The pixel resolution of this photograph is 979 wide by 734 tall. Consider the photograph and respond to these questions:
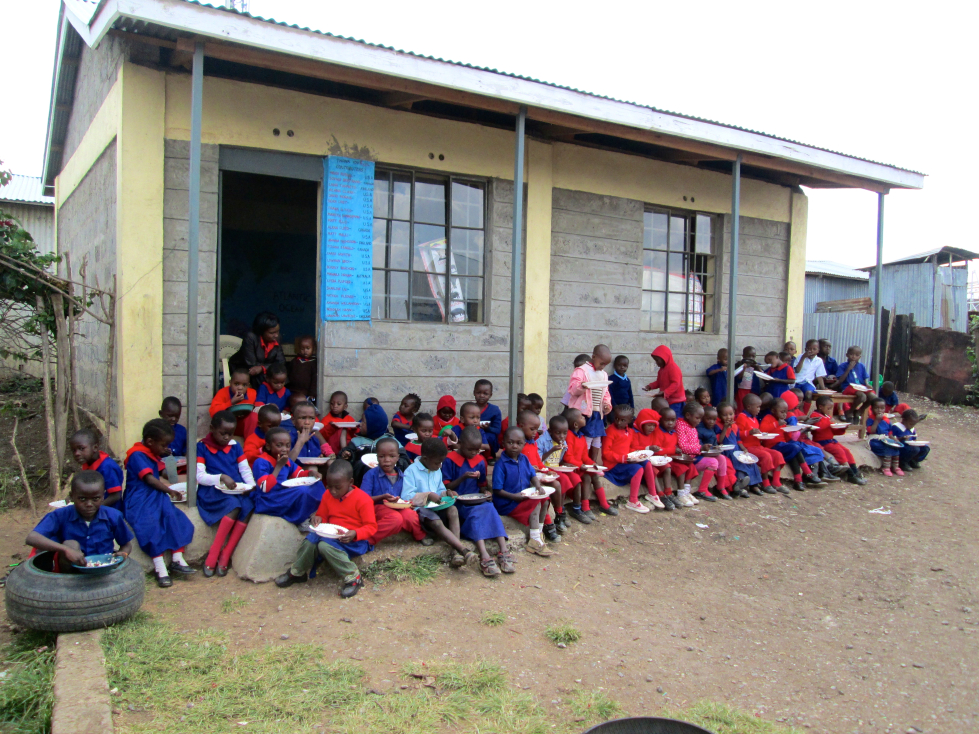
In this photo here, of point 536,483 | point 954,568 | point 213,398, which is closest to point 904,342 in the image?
point 954,568

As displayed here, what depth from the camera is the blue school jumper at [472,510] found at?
16.3 ft

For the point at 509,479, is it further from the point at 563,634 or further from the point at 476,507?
the point at 563,634

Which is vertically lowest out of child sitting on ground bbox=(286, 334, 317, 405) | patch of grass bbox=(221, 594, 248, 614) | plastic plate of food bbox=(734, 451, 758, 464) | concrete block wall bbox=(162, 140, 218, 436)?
patch of grass bbox=(221, 594, 248, 614)

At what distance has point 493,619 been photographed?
164 inches

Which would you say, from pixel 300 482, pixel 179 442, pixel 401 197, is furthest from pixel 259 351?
pixel 300 482

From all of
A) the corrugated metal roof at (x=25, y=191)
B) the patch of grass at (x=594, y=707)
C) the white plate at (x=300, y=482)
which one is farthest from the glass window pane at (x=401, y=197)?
the corrugated metal roof at (x=25, y=191)

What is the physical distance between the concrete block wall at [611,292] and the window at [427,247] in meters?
1.00

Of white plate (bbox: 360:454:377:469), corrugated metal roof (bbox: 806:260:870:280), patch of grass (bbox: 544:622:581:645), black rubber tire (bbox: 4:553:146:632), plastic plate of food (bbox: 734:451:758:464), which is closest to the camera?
black rubber tire (bbox: 4:553:146:632)

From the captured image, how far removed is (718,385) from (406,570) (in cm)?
537

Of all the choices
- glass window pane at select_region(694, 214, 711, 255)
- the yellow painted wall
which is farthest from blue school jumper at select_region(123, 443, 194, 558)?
the yellow painted wall

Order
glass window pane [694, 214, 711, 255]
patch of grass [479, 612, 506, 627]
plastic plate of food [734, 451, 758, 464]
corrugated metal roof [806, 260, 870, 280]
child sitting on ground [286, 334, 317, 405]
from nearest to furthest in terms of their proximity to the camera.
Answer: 1. patch of grass [479, 612, 506, 627]
2. child sitting on ground [286, 334, 317, 405]
3. plastic plate of food [734, 451, 758, 464]
4. glass window pane [694, 214, 711, 255]
5. corrugated metal roof [806, 260, 870, 280]

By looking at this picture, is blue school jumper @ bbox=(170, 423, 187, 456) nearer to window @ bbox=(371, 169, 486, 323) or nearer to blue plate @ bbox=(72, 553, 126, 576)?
blue plate @ bbox=(72, 553, 126, 576)

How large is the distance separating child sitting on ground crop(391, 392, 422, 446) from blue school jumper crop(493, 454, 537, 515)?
1.33 meters

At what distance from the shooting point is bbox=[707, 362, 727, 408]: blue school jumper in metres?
8.64
